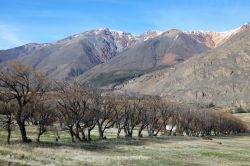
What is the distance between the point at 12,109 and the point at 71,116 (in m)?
14.7

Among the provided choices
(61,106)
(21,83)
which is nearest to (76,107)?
(61,106)

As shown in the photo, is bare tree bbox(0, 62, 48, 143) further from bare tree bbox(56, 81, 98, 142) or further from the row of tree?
bare tree bbox(56, 81, 98, 142)

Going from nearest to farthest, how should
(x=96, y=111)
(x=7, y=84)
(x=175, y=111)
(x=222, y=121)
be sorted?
(x=7, y=84) < (x=96, y=111) < (x=175, y=111) < (x=222, y=121)

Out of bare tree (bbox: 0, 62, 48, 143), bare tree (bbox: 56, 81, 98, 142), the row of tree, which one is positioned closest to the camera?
bare tree (bbox: 0, 62, 48, 143)

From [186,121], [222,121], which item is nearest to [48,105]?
[186,121]

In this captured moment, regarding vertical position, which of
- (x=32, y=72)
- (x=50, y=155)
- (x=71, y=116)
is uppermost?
(x=32, y=72)

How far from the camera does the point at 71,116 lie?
82812mm

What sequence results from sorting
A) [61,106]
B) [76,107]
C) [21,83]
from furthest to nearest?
[61,106] < [76,107] < [21,83]

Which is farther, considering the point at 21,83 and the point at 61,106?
the point at 61,106

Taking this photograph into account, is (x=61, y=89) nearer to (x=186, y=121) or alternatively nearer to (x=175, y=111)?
(x=175, y=111)

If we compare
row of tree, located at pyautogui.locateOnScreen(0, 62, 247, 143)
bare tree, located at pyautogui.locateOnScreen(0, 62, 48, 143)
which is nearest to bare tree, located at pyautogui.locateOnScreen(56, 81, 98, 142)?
row of tree, located at pyautogui.locateOnScreen(0, 62, 247, 143)

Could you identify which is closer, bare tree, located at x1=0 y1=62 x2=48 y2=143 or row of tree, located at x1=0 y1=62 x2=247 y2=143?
bare tree, located at x1=0 y1=62 x2=48 y2=143

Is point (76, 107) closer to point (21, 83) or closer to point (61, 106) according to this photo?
point (61, 106)

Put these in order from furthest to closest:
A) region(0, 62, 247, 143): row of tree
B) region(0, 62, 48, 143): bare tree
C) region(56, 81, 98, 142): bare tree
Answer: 1. region(56, 81, 98, 142): bare tree
2. region(0, 62, 247, 143): row of tree
3. region(0, 62, 48, 143): bare tree
